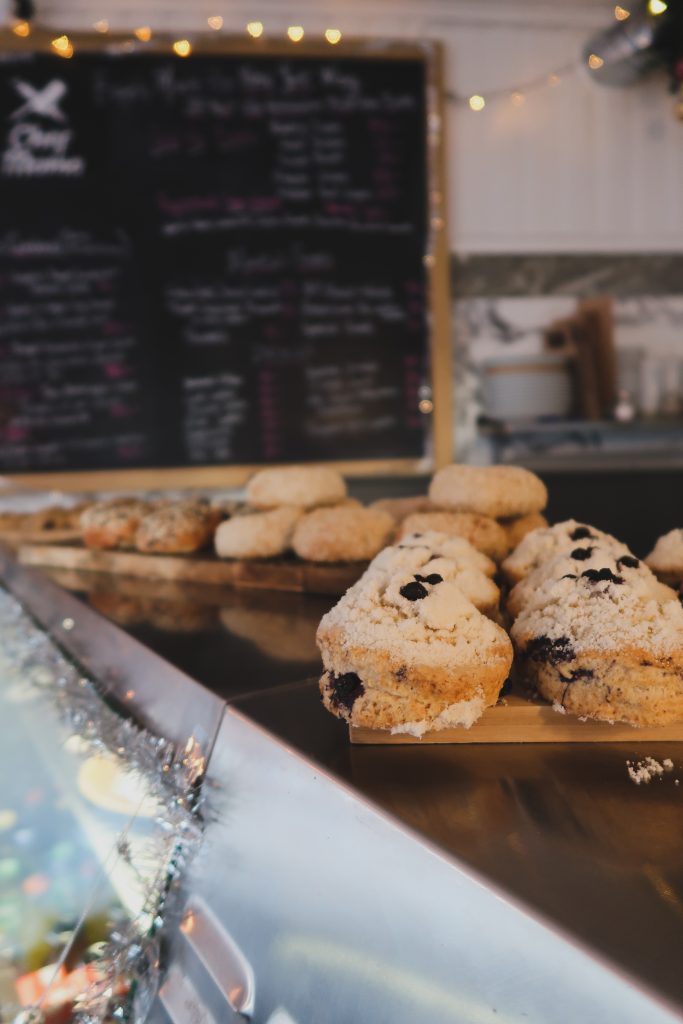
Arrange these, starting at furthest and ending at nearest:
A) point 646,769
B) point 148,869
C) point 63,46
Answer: point 63,46 < point 148,869 < point 646,769

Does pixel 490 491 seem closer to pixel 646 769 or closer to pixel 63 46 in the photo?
pixel 646 769

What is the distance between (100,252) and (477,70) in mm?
2027

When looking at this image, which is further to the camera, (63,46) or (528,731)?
(63,46)

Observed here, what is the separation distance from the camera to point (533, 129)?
3795 mm

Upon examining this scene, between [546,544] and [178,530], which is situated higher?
[546,544]

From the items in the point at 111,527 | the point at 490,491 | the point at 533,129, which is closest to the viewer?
the point at 490,491

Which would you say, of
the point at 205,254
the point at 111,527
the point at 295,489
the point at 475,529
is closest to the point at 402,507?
the point at 295,489

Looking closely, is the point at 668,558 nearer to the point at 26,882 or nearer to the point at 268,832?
the point at 268,832

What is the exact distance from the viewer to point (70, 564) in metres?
1.99

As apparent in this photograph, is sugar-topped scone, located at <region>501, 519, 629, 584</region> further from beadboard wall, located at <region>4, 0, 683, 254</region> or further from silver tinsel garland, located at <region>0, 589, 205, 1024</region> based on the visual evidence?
beadboard wall, located at <region>4, 0, 683, 254</region>

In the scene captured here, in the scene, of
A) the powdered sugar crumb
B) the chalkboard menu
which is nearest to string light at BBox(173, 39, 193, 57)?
the chalkboard menu

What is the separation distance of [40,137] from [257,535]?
2.82 metres

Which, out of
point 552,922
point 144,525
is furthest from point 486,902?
point 144,525

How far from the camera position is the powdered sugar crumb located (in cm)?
69
